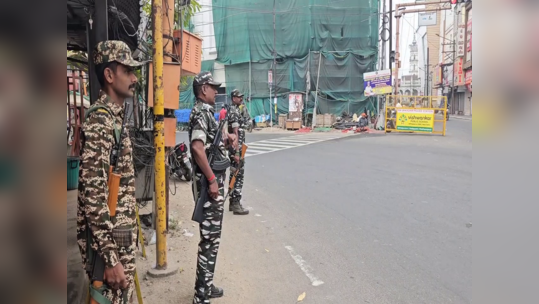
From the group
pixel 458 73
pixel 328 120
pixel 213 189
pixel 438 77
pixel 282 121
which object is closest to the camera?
pixel 213 189

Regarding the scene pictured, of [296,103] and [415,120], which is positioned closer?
[415,120]

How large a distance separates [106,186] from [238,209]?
14.2 ft

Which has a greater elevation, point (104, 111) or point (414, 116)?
point (414, 116)

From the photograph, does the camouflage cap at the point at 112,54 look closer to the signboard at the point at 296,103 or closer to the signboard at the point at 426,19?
the signboard at the point at 426,19

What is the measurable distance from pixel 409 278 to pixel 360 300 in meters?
0.69

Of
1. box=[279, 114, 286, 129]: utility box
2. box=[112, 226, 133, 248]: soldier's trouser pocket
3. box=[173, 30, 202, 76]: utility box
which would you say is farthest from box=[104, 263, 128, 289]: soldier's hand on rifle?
box=[279, 114, 286, 129]: utility box

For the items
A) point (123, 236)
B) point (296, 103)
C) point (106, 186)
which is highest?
point (296, 103)

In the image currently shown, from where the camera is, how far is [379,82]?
21609mm

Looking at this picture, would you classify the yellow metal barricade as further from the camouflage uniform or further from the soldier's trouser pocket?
the soldier's trouser pocket

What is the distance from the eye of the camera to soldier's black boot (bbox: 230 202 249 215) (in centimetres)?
613

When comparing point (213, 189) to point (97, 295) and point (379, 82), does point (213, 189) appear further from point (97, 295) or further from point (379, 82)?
point (379, 82)

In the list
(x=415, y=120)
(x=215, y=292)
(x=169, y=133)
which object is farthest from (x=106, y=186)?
(x=415, y=120)
